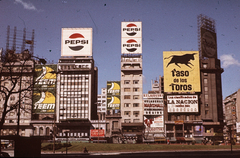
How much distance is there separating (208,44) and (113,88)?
152ft

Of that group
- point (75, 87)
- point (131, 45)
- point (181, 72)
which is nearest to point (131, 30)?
point (131, 45)

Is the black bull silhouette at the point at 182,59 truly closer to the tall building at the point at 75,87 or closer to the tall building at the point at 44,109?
the tall building at the point at 75,87

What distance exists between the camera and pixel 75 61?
132 meters

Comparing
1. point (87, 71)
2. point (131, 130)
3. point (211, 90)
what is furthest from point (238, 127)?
point (87, 71)

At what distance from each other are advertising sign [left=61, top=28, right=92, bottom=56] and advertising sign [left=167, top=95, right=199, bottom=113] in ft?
132

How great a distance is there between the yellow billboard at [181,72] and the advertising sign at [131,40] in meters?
12.2

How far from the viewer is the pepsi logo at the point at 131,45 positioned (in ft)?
410

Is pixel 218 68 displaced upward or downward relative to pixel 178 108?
upward

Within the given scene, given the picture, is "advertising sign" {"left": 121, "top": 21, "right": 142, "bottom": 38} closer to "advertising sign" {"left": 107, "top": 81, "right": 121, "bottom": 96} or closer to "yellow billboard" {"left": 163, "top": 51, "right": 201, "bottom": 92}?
"yellow billboard" {"left": 163, "top": 51, "right": 201, "bottom": 92}

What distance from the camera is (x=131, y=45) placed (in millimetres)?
124875

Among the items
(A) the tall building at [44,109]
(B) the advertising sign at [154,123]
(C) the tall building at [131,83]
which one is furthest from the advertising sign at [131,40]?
(A) the tall building at [44,109]

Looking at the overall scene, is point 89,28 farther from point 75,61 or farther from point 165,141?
point 165,141

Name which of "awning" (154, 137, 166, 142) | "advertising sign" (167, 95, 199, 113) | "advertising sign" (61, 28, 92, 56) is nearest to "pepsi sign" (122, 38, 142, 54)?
"advertising sign" (61, 28, 92, 56)

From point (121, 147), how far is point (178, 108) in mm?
58419
